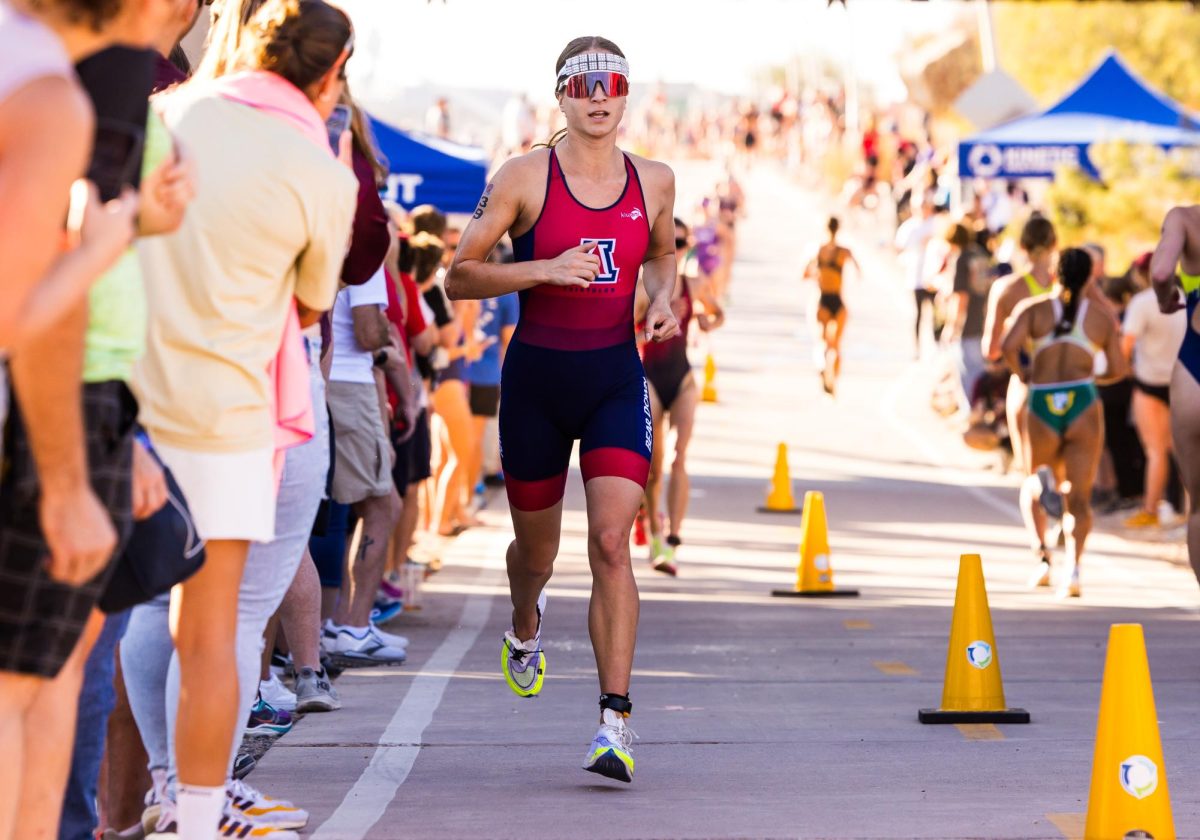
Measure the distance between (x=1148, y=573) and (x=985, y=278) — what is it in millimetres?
9344

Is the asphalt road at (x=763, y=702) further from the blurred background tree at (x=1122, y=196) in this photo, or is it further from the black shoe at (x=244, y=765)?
the blurred background tree at (x=1122, y=196)

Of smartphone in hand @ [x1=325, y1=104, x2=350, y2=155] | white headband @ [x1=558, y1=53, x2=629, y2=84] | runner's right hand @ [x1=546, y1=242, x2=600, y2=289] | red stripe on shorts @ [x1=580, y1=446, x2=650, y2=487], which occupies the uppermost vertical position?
white headband @ [x1=558, y1=53, x2=629, y2=84]

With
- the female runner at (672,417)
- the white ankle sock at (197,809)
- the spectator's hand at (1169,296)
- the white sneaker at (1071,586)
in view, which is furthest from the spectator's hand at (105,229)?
the female runner at (672,417)

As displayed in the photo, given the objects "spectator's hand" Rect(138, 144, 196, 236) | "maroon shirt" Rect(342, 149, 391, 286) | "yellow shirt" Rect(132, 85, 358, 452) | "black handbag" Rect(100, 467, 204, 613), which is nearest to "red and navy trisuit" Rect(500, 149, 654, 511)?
"maroon shirt" Rect(342, 149, 391, 286)

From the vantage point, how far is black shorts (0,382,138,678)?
3859 millimetres

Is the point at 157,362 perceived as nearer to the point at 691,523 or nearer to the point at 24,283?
the point at 24,283

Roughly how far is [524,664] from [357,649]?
2015 millimetres

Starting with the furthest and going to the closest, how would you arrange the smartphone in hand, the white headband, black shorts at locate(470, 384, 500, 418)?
black shorts at locate(470, 384, 500, 418) < the white headband < the smartphone in hand

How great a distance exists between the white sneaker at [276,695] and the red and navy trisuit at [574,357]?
1.27 m

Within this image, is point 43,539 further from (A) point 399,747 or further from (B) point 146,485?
(A) point 399,747

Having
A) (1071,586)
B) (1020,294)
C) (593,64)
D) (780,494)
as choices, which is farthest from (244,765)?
(780,494)

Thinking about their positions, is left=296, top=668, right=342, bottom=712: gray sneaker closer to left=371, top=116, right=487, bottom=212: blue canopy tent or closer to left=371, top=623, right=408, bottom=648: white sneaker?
left=371, top=623, right=408, bottom=648: white sneaker

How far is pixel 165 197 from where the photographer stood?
4.10m

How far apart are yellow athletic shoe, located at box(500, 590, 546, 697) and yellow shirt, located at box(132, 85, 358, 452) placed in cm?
276
